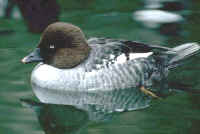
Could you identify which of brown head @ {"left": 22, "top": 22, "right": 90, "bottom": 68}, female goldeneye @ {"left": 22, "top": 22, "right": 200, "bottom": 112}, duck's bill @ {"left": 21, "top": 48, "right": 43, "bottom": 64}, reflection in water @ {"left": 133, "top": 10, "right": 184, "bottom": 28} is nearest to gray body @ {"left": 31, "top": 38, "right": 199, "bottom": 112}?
female goldeneye @ {"left": 22, "top": 22, "right": 200, "bottom": 112}

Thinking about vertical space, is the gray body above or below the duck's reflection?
above

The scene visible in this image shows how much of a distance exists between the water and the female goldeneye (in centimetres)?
30

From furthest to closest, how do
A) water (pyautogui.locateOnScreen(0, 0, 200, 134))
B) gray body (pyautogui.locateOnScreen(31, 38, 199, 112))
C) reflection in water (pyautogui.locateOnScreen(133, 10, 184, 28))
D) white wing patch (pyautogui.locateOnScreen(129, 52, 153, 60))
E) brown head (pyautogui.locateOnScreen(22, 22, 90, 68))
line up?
reflection in water (pyautogui.locateOnScreen(133, 10, 184, 28)) → white wing patch (pyautogui.locateOnScreen(129, 52, 153, 60)) → brown head (pyautogui.locateOnScreen(22, 22, 90, 68)) → gray body (pyautogui.locateOnScreen(31, 38, 199, 112)) → water (pyautogui.locateOnScreen(0, 0, 200, 134))

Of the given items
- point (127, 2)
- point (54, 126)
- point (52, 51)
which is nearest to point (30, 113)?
point (54, 126)

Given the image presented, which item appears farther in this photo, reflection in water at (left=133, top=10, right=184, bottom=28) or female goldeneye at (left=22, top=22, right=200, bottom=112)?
reflection in water at (left=133, top=10, right=184, bottom=28)

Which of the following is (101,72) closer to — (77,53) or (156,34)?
(77,53)

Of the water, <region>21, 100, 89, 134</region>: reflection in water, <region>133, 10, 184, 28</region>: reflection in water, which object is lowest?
<region>21, 100, 89, 134</region>: reflection in water

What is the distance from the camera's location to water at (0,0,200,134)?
17.5 feet

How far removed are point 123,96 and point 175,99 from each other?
28.8 inches

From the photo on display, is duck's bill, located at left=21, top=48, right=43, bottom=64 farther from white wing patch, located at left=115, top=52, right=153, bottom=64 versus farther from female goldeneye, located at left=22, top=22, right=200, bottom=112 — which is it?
white wing patch, located at left=115, top=52, right=153, bottom=64

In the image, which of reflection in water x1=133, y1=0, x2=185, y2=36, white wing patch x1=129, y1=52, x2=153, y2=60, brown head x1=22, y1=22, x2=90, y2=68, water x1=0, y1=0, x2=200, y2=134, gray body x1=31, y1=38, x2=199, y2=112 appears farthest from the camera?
reflection in water x1=133, y1=0, x2=185, y2=36

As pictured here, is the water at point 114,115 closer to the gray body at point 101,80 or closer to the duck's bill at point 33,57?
the gray body at point 101,80

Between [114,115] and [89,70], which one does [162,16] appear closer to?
[89,70]

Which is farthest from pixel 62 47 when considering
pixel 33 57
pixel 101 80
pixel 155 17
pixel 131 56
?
pixel 155 17
